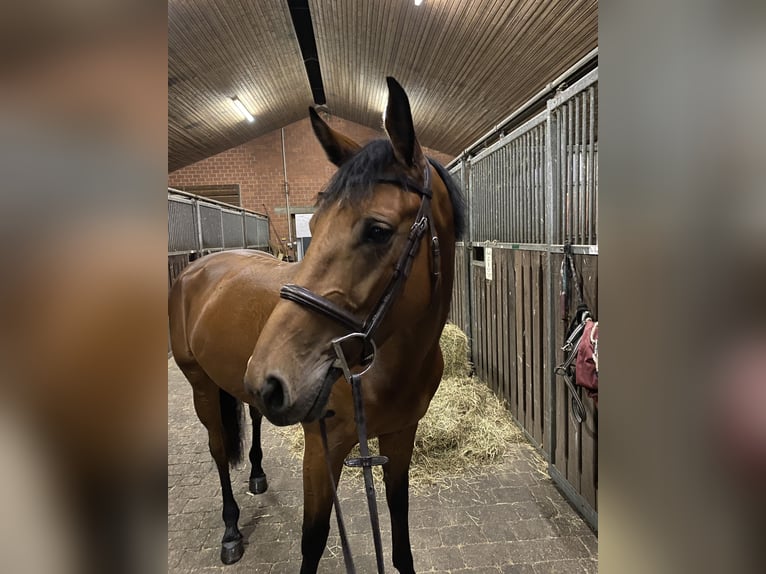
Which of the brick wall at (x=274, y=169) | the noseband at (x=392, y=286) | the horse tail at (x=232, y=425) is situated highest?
the brick wall at (x=274, y=169)

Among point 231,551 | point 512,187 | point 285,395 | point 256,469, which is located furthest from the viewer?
point 512,187

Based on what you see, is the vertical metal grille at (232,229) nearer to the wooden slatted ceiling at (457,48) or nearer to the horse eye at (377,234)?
the wooden slatted ceiling at (457,48)

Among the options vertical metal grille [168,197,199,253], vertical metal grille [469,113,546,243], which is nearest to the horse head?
vertical metal grille [469,113,546,243]

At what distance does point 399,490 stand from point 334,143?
1336 millimetres

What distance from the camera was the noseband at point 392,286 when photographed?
979mm

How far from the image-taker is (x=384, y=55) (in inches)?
267

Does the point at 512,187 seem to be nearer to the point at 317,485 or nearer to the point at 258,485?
the point at 317,485

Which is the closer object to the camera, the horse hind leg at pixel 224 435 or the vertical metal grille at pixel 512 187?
the horse hind leg at pixel 224 435

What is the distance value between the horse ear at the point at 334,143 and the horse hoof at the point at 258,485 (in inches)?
82.7

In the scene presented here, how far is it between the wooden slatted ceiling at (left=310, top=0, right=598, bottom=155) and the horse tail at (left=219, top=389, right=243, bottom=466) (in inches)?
188

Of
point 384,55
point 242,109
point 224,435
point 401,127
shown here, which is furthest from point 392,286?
point 242,109

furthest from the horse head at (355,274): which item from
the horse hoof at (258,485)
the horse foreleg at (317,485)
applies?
the horse hoof at (258,485)

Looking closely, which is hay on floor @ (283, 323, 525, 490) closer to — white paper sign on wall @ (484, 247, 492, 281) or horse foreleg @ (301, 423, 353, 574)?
white paper sign on wall @ (484, 247, 492, 281)

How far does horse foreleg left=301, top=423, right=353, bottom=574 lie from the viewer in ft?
4.52
